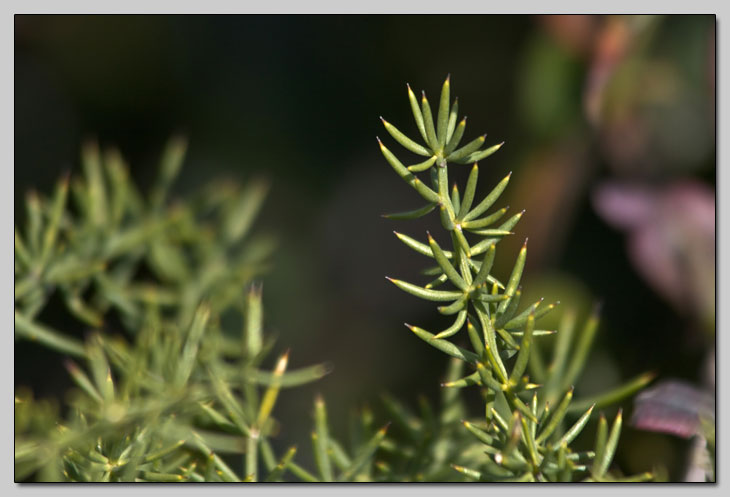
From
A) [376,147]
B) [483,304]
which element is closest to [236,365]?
[483,304]

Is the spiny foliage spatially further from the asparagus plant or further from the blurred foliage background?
the blurred foliage background

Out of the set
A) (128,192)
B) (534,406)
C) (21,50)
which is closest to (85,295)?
(128,192)

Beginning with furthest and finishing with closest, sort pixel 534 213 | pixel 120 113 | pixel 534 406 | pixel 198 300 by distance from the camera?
pixel 120 113 → pixel 534 213 → pixel 198 300 → pixel 534 406

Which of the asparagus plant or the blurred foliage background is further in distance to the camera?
the blurred foliage background

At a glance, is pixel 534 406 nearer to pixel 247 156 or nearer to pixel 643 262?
pixel 643 262

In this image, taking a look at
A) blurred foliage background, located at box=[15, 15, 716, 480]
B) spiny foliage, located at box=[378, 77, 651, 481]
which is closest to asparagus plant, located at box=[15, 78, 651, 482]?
spiny foliage, located at box=[378, 77, 651, 481]

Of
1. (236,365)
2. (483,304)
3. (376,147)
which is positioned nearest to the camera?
(483,304)

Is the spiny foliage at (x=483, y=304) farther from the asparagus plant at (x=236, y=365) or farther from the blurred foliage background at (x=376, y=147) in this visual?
the blurred foliage background at (x=376, y=147)

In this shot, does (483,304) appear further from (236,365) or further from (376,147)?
(376,147)
